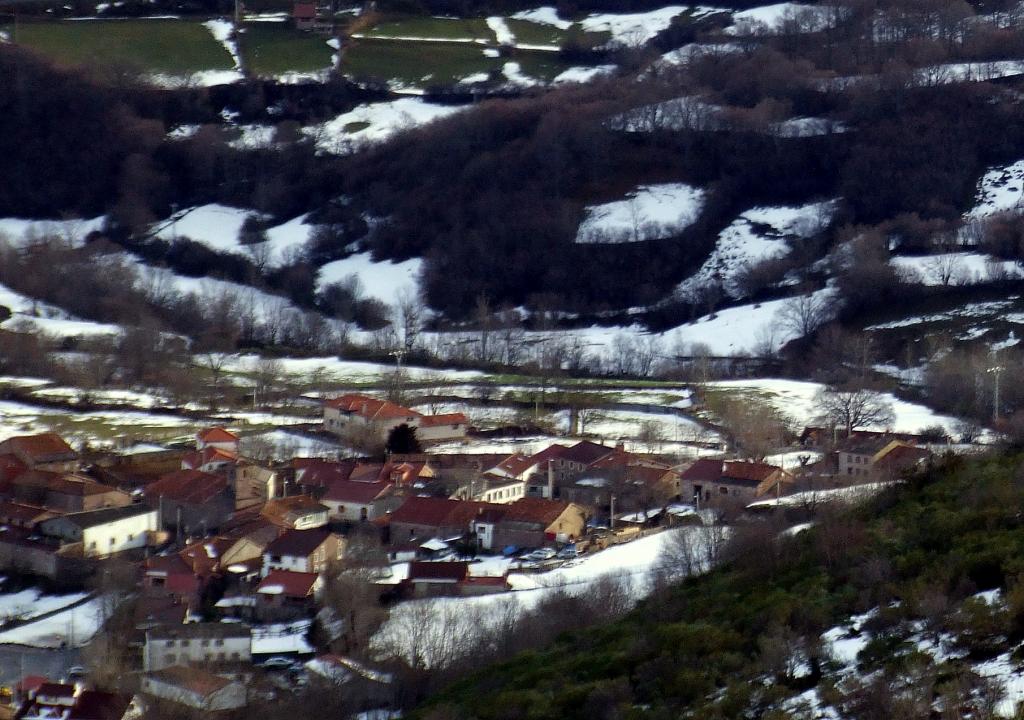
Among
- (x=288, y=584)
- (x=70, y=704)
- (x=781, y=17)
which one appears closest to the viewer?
(x=70, y=704)

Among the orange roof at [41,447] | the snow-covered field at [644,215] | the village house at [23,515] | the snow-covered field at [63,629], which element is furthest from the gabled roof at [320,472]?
the snow-covered field at [644,215]

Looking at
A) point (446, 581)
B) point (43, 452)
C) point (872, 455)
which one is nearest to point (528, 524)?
point (446, 581)

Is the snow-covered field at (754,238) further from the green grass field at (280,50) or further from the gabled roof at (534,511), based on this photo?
the gabled roof at (534,511)

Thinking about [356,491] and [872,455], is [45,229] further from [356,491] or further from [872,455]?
[872,455]

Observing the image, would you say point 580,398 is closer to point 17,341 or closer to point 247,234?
point 17,341

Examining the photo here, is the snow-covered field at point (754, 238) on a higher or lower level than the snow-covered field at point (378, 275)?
higher

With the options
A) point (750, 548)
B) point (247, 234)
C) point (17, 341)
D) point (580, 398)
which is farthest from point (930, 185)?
point (750, 548)
